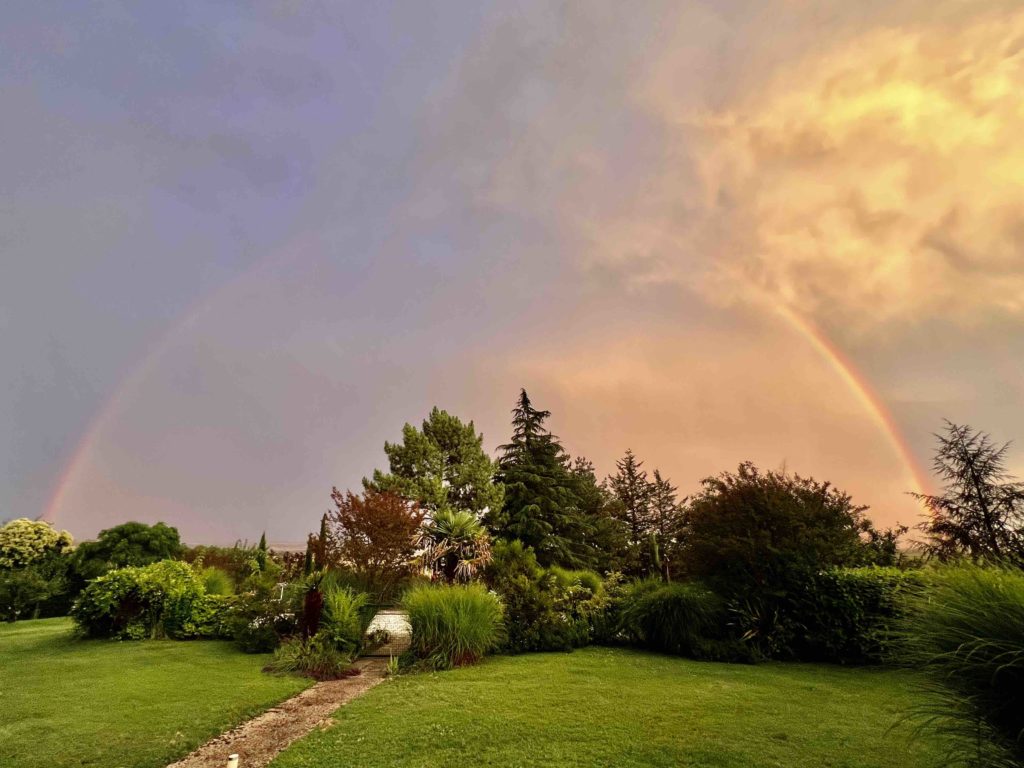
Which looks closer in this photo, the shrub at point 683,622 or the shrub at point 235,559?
the shrub at point 683,622

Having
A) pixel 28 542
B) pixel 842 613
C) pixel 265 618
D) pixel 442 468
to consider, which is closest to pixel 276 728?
pixel 265 618

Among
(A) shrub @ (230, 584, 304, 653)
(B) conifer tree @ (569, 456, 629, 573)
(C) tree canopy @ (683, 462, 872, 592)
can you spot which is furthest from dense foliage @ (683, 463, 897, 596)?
(B) conifer tree @ (569, 456, 629, 573)

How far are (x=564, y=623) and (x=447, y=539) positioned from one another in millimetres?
3904

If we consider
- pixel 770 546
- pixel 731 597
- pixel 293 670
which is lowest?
pixel 293 670

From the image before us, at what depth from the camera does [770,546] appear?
10.9 m

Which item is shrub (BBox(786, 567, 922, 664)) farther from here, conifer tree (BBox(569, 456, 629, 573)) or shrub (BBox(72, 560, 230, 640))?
conifer tree (BBox(569, 456, 629, 573))

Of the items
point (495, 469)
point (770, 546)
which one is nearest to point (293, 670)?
point (770, 546)

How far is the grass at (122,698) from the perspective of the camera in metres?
5.32

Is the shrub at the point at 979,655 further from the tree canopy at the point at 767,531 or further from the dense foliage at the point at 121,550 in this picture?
the dense foliage at the point at 121,550

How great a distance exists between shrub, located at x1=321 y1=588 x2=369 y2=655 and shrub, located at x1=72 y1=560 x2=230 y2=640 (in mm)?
3695

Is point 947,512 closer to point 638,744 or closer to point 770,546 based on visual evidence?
point 770,546

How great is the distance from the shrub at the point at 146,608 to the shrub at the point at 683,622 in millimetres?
9746

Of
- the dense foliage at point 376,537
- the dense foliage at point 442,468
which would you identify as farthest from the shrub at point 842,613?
the dense foliage at point 442,468

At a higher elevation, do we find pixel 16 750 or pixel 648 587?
pixel 648 587
